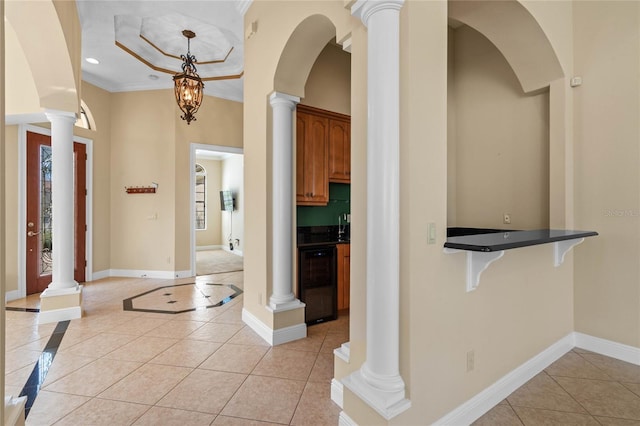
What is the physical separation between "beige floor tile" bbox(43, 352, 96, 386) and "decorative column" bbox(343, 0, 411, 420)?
2375mm

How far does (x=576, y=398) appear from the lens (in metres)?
2.10

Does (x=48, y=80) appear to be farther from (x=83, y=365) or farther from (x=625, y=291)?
(x=625, y=291)

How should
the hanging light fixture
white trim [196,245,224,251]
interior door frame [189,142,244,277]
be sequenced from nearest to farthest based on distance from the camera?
the hanging light fixture < interior door frame [189,142,244,277] < white trim [196,245,224,251]

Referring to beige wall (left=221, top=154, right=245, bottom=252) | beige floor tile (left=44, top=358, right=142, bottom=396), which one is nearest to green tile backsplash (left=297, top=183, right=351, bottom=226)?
beige floor tile (left=44, top=358, right=142, bottom=396)

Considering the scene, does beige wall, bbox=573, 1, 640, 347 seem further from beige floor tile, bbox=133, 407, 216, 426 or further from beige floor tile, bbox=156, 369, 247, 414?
beige floor tile, bbox=133, 407, 216, 426

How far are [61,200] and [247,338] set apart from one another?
265 cm

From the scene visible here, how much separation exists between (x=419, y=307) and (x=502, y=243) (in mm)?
549

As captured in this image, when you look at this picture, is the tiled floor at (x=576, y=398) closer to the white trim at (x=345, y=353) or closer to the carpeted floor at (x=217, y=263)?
the white trim at (x=345, y=353)

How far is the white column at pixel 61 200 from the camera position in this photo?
139 inches

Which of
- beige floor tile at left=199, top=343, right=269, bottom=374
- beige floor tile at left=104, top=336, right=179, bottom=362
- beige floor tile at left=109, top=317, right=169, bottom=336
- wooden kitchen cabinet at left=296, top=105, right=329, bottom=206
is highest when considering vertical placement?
wooden kitchen cabinet at left=296, top=105, right=329, bottom=206

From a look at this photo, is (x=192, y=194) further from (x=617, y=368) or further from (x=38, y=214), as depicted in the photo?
(x=617, y=368)

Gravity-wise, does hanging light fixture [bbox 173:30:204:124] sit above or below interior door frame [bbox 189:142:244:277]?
above

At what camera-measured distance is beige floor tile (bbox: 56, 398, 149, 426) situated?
73.3 inches

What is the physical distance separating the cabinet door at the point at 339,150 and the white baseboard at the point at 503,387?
2596 millimetres
